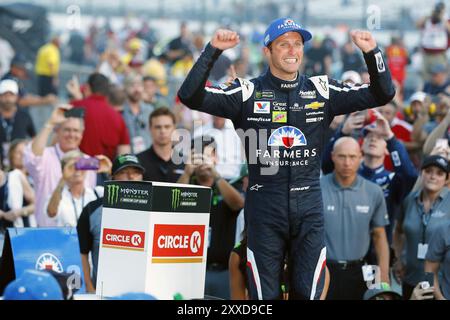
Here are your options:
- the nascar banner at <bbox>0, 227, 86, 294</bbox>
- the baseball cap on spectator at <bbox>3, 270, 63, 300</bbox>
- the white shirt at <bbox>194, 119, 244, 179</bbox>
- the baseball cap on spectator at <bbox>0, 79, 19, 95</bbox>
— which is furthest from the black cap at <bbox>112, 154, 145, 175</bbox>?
the baseball cap on spectator at <bbox>0, 79, 19, 95</bbox>

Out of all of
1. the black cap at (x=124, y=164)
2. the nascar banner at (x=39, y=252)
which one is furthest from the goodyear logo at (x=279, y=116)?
the black cap at (x=124, y=164)

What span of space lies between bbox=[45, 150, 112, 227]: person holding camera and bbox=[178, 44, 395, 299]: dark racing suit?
2544 millimetres

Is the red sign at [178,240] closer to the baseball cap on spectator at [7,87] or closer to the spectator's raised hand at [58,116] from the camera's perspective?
the spectator's raised hand at [58,116]

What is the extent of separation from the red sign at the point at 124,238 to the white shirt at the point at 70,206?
2621 mm

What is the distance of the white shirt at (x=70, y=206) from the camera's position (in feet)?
28.8

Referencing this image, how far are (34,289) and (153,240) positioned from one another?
58.9 inches

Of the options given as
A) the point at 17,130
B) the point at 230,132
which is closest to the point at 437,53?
the point at 230,132

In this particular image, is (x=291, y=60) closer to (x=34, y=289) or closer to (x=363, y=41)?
(x=363, y=41)

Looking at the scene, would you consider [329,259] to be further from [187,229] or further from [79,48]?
[79,48]

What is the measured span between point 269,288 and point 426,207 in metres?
2.83

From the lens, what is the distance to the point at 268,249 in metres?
6.48

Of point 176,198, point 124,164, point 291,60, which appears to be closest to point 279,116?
point 291,60

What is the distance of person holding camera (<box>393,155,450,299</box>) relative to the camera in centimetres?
873

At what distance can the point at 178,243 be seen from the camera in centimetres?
607
